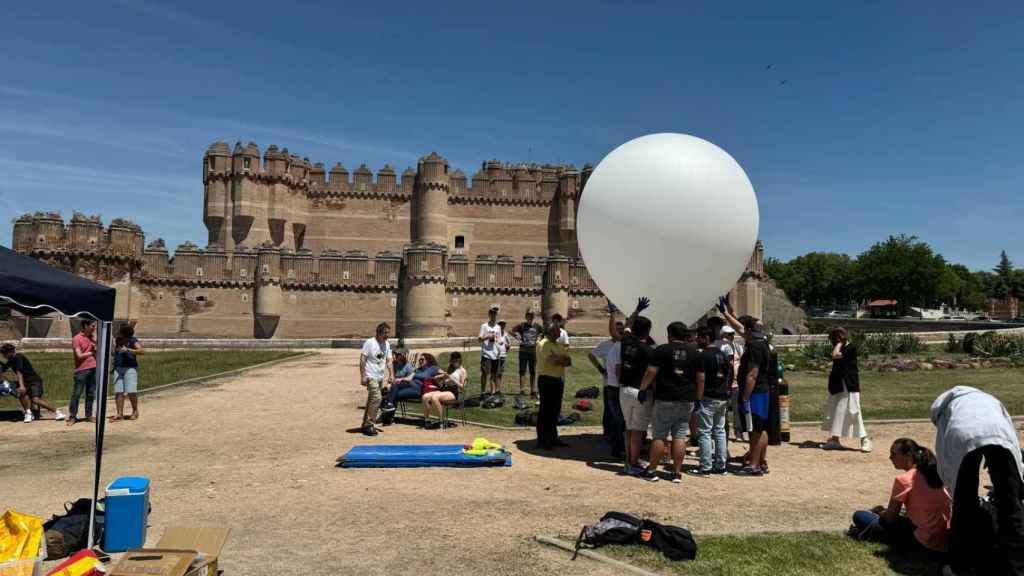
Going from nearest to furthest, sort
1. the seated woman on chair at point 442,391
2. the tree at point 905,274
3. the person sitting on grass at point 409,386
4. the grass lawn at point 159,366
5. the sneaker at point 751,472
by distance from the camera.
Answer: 1. the sneaker at point 751,472
2. the seated woman on chair at point 442,391
3. the person sitting on grass at point 409,386
4. the grass lawn at point 159,366
5. the tree at point 905,274

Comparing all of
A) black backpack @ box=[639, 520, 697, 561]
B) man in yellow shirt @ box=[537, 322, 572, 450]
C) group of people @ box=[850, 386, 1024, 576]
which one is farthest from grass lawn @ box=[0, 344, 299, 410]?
group of people @ box=[850, 386, 1024, 576]

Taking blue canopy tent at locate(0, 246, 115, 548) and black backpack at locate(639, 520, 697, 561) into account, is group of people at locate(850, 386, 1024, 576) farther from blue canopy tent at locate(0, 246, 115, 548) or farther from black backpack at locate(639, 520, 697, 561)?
blue canopy tent at locate(0, 246, 115, 548)

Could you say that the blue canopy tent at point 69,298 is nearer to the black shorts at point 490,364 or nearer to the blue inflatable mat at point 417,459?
the blue inflatable mat at point 417,459

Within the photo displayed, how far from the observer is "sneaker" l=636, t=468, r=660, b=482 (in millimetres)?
8078

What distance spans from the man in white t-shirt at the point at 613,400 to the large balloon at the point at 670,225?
647 mm

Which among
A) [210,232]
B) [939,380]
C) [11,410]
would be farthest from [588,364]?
[210,232]

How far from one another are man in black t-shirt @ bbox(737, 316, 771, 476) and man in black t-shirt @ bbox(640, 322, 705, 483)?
99cm

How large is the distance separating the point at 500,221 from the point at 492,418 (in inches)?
1471

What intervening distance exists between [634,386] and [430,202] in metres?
40.1

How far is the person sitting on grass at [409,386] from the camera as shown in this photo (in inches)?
466

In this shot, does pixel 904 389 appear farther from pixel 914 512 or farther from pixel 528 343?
pixel 914 512

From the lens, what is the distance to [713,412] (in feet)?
28.0

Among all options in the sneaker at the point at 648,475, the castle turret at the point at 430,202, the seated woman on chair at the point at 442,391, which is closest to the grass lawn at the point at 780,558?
the sneaker at the point at 648,475

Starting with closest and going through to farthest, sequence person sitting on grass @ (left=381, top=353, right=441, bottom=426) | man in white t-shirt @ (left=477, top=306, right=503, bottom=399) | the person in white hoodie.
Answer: the person in white hoodie, person sitting on grass @ (left=381, top=353, right=441, bottom=426), man in white t-shirt @ (left=477, top=306, right=503, bottom=399)
